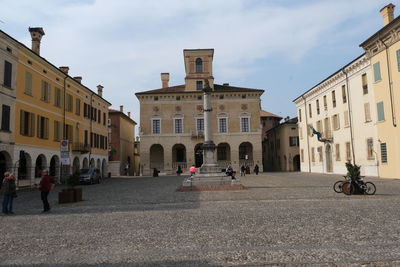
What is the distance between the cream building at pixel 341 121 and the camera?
28.9 metres

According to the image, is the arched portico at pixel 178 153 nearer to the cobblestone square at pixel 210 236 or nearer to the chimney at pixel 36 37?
the chimney at pixel 36 37

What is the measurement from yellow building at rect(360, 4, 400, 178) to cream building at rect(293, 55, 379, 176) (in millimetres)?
1369

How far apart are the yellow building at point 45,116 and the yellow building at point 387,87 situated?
22324 mm

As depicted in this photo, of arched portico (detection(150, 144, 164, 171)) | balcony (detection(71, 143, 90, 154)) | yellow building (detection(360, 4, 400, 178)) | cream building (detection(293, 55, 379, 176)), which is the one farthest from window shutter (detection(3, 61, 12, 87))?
arched portico (detection(150, 144, 164, 171))

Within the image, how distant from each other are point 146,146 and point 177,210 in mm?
37146

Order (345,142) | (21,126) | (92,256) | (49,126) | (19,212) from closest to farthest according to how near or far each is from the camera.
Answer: (92,256) → (19,212) → (21,126) → (49,126) → (345,142)

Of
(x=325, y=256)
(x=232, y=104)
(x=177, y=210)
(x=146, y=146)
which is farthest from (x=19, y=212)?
(x=232, y=104)

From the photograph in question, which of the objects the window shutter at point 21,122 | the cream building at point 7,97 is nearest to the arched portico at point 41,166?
the window shutter at point 21,122

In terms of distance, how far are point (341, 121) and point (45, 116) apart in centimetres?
2788

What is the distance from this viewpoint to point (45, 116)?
26938mm

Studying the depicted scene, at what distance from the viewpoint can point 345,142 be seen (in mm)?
33312

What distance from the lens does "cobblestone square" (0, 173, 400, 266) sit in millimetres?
Answer: 5535

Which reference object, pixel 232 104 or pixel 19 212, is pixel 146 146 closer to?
pixel 232 104

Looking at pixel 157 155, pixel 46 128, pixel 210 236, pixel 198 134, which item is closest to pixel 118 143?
pixel 157 155
